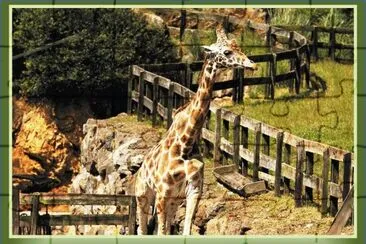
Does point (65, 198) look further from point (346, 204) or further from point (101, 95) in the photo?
point (346, 204)

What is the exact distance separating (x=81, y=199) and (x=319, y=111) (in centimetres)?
293

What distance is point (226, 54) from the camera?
71.5ft

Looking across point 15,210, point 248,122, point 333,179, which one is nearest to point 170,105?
point 248,122

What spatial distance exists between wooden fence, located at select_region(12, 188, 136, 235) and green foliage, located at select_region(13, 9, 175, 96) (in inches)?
47.8

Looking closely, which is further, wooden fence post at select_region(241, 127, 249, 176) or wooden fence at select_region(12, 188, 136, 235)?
wooden fence post at select_region(241, 127, 249, 176)

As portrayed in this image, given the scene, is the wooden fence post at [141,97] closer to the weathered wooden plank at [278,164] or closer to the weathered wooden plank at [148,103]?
the weathered wooden plank at [148,103]

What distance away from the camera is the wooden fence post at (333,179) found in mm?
21844

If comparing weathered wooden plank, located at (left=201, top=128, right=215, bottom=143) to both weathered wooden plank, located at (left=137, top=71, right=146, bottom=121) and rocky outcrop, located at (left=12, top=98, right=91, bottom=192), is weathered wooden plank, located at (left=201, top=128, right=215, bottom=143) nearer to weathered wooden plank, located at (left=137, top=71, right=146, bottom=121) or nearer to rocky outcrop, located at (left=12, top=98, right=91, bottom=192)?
weathered wooden plank, located at (left=137, top=71, right=146, bottom=121)

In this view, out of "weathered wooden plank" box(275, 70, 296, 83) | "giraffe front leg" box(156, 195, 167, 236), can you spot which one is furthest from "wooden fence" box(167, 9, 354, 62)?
"giraffe front leg" box(156, 195, 167, 236)

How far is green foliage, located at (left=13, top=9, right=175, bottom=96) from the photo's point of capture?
22172 millimetres

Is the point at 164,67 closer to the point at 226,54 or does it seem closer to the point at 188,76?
the point at 188,76

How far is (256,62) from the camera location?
22.6 metres

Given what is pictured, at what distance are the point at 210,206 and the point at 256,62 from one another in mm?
1869

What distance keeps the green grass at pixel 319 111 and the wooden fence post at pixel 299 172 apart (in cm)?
14
